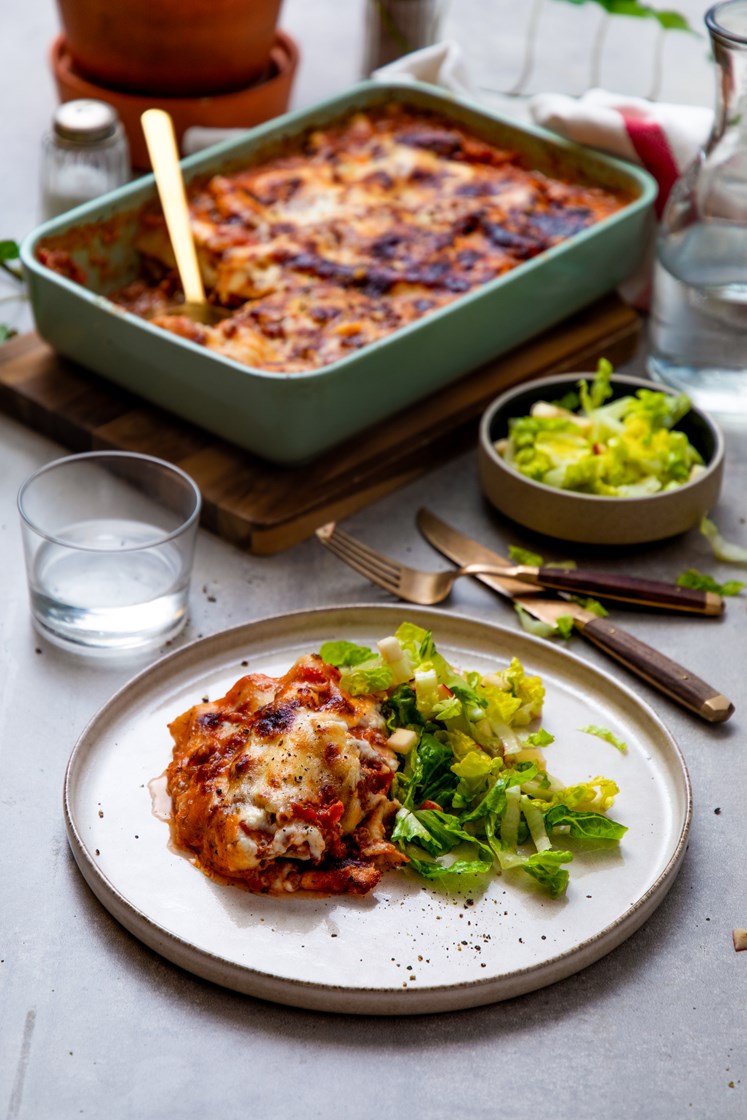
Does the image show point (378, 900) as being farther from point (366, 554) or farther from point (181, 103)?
point (181, 103)

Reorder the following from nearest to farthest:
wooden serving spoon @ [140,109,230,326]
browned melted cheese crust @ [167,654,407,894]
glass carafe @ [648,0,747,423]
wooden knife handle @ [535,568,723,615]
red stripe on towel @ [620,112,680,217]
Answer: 1. browned melted cheese crust @ [167,654,407,894]
2. wooden knife handle @ [535,568,723,615]
3. glass carafe @ [648,0,747,423]
4. wooden serving spoon @ [140,109,230,326]
5. red stripe on towel @ [620,112,680,217]

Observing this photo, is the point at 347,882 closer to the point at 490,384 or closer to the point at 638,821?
the point at 638,821

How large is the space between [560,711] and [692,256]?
40.8 inches

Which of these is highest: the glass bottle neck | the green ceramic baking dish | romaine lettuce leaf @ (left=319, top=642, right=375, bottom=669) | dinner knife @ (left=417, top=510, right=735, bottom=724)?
the glass bottle neck

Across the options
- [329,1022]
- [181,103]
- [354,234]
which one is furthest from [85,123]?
[329,1022]

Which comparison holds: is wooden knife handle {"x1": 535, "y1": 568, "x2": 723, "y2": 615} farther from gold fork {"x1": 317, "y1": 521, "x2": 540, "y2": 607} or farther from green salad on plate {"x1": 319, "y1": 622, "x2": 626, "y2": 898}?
green salad on plate {"x1": 319, "y1": 622, "x2": 626, "y2": 898}

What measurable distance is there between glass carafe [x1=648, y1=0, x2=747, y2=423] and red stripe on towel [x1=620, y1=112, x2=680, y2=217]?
0.26 metres

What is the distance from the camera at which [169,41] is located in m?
3.07

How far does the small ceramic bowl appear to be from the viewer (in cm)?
229

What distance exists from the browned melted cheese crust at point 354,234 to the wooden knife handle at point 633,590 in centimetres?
53

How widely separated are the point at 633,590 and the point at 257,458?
0.67m

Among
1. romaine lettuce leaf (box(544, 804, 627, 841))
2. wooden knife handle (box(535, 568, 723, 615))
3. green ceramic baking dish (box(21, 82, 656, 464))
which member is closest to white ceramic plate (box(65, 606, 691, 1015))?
romaine lettuce leaf (box(544, 804, 627, 841))

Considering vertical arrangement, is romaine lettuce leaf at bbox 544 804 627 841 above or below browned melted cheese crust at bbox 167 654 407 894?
below

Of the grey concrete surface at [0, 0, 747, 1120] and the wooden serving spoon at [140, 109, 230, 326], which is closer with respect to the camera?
the grey concrete surface at [0, 0, 747, 1120]
